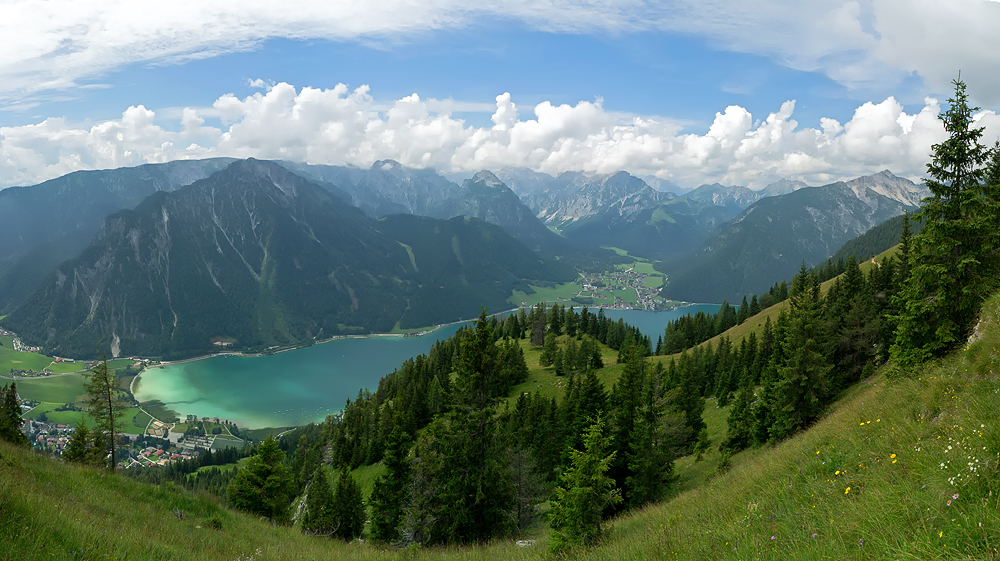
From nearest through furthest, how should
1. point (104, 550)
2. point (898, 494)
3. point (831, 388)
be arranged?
point (898, 494) → point (104, 550) → point (831, 388)

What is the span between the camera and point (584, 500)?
1512cm

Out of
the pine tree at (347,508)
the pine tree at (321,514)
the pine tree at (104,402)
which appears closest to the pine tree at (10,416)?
the pine tree at (104,402)

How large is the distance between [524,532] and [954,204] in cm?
2598

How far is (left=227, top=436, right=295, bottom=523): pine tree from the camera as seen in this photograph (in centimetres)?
3130

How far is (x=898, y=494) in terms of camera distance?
20.7ft

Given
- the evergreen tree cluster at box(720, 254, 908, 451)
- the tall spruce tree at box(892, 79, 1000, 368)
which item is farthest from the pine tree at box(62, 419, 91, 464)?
the tall spruce tree at box(892, 79, 1000, 368)

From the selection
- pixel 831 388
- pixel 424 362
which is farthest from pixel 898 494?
pixel 424 362

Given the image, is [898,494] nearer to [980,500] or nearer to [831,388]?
[980,500]

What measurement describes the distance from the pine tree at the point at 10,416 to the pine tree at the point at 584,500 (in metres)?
36.7

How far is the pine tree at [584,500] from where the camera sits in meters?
14.1

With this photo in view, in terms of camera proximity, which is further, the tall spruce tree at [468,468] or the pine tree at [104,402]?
the pine tree at [104,402]

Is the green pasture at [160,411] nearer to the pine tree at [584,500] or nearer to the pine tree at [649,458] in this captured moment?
the pine tree at [649,458]

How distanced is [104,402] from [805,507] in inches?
1741

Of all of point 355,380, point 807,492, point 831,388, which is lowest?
point 355,380
